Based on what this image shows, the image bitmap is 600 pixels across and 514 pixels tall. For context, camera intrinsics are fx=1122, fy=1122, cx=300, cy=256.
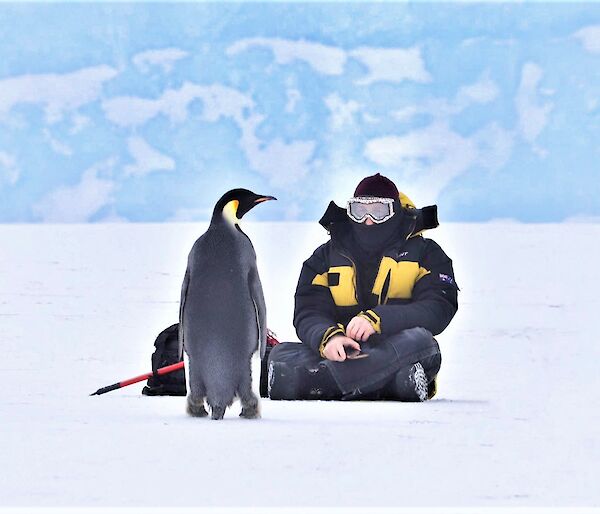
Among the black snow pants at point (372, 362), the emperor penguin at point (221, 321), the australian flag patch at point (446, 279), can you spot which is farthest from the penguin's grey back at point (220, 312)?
the australian flag patch at point (446, 279)

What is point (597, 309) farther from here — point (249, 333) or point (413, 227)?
point (249, 333)

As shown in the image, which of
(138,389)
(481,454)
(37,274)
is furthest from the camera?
(37,274)

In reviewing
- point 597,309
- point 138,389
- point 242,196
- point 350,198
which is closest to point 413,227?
point 350,198

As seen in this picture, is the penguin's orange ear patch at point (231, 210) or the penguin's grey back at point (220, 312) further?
the penguin's orange ear patch at point (231, 210)

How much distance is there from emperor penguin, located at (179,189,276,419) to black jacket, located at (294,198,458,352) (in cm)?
61

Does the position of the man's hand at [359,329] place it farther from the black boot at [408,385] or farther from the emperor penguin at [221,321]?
the emperor penguin at [221,321]

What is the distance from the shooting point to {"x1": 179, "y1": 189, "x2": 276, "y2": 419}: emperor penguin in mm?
4297

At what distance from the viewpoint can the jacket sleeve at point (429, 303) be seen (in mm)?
4840

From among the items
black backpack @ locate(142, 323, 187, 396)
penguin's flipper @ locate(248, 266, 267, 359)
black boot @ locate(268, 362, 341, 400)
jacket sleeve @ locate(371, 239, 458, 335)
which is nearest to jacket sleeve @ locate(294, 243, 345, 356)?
black boot @ locate(268, 362, 341, 400)

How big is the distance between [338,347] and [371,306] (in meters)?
0.43

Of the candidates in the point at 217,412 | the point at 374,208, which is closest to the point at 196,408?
the point at 217,412

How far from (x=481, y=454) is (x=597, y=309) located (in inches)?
242

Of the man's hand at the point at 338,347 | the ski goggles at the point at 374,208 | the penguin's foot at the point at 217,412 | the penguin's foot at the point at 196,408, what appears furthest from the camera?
the ski goggles at the point at 374,208

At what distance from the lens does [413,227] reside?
16.6ft
